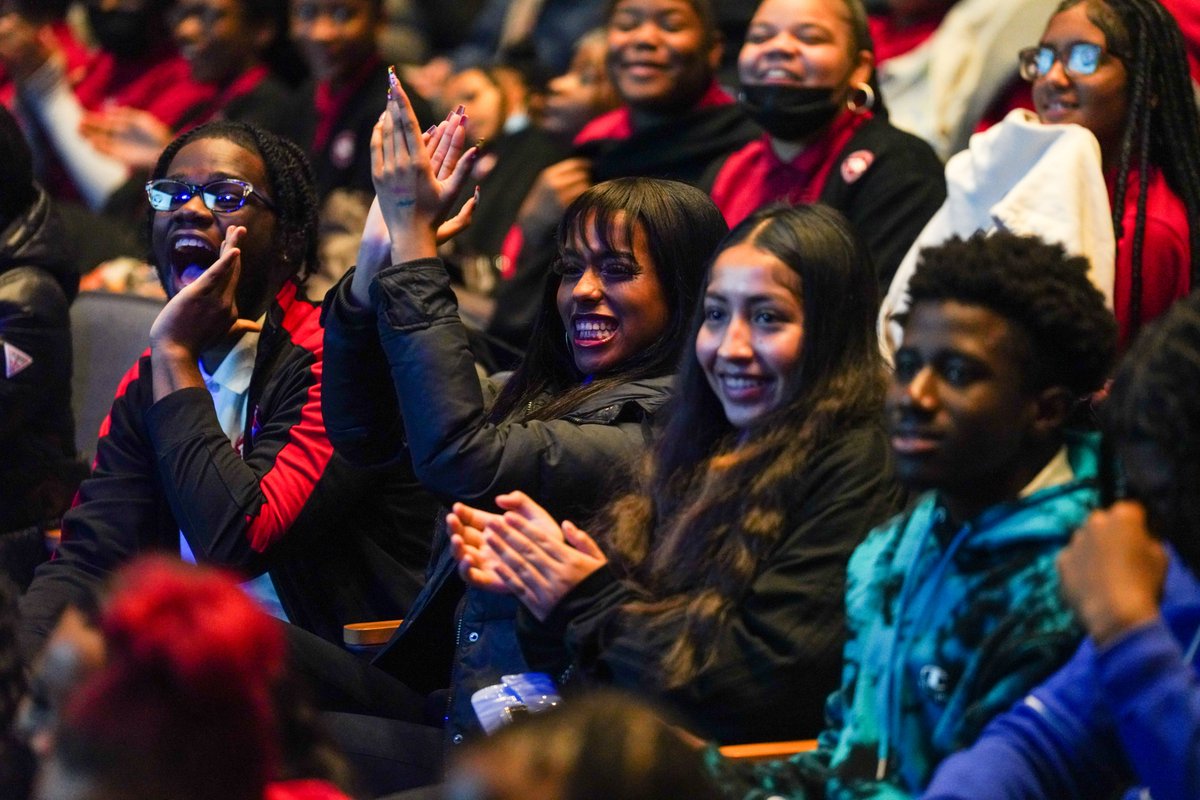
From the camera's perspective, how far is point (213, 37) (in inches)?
233

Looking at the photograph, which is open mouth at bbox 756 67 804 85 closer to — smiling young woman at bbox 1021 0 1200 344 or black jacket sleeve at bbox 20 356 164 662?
smiling young woman at bbox 1021 0 1200 344

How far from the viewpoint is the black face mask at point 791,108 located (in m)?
3.83

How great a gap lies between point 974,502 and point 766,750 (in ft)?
1.30

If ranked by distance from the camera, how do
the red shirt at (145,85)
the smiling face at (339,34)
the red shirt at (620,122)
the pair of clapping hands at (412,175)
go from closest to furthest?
1. the pair of clapping hands at (412,175)
2. the red shirt at (620,122)
3. the smiling face at (339,34)
4. the red shirt at (145,85)

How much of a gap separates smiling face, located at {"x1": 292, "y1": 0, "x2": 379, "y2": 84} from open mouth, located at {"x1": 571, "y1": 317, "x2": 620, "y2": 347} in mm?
2934

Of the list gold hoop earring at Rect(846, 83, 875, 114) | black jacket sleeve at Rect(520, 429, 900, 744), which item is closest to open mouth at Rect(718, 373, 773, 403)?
black jacket sleeve at Rect(520, 429, 900, 744)

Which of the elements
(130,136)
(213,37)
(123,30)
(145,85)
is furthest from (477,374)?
(123,30)

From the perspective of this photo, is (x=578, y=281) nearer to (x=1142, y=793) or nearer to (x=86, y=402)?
(x=1142, y=793)

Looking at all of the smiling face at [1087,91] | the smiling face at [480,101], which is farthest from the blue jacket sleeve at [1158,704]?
the smiling face at [480,101]

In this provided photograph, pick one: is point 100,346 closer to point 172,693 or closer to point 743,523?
point 743,523

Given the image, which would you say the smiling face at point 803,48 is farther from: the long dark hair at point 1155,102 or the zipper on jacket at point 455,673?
the zipper on jacket at point 455,673

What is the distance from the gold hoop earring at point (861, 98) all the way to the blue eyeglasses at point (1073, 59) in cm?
68

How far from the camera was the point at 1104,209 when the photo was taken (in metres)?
2.91

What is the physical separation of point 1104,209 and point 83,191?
3.93 m
